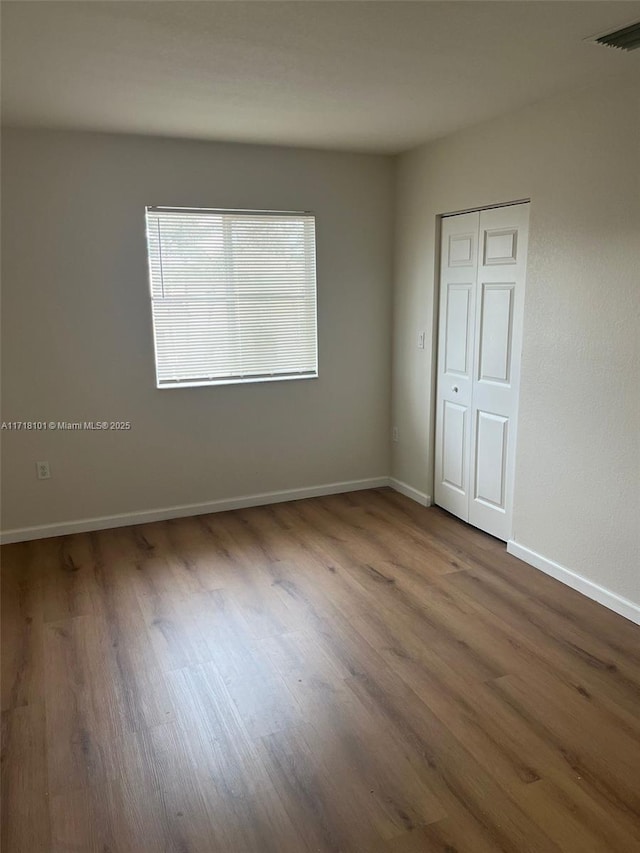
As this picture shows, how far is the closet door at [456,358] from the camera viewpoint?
3.78m

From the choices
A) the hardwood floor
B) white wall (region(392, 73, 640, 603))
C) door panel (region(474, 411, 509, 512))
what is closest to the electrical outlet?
the hardwood floor

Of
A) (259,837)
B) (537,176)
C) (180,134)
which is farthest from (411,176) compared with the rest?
(259,837)

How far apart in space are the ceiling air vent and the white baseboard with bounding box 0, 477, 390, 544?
3220 millimetres

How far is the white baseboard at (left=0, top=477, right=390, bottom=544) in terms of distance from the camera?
3.91m

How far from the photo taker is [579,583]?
3.12 meters

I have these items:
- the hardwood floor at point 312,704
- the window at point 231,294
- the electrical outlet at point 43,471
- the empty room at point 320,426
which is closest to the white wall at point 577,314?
the empty room at point 320,426

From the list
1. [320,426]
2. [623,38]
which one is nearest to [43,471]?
[320,426]

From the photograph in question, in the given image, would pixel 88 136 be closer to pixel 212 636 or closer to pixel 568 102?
pixel 568 102

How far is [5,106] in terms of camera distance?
3.02 m

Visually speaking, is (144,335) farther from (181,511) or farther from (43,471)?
(181,511)

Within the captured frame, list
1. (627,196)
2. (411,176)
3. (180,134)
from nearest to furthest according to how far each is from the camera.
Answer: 1. (627,196)
2. (180,134)
3. (411,176)

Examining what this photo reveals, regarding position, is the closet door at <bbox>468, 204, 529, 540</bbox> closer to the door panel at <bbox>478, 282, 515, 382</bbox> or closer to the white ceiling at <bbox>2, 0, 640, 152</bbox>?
the door panel at <bbox>478, 282, 515, 382</bbox>

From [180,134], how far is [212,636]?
2.86m

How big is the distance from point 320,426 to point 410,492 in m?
0.85
